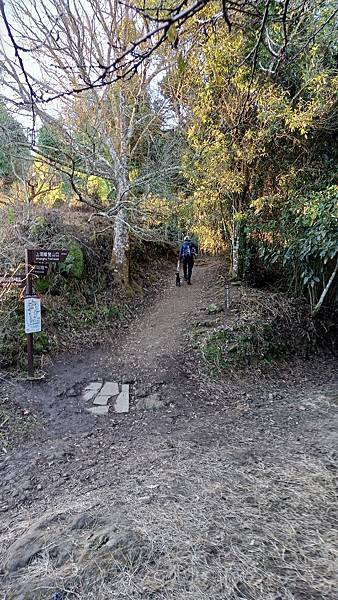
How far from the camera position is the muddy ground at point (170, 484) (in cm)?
174

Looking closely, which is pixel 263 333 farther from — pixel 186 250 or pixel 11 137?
pixel 11 137

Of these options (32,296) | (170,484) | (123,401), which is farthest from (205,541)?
(32,296)

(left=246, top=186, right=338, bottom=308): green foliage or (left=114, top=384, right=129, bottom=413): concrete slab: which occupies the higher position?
(left=246, top=186, right=338, bottom=308): green foliage

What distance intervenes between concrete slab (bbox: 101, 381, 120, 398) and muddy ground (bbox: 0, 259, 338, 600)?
12 cm

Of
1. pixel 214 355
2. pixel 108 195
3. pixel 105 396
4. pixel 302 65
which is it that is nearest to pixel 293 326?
pixel 214 355

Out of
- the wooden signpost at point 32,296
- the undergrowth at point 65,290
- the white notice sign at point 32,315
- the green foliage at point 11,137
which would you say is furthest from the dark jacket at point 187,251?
the white notice sign at point 32,315

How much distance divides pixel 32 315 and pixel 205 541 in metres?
3.32

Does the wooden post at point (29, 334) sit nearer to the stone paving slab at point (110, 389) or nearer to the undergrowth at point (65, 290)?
the undergrowth at point (65, 290)

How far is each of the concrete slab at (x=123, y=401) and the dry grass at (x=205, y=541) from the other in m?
1.45

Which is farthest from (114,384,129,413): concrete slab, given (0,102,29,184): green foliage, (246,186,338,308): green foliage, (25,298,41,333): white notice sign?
(0,102,29,184): green foliage

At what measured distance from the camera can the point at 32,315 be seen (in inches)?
175

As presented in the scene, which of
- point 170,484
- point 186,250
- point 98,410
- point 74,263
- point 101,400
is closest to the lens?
point 170,484

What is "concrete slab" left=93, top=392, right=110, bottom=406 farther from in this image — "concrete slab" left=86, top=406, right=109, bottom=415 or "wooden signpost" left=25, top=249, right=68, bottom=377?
"wooden signpost" left=25, top=249, right=68, bottom=377

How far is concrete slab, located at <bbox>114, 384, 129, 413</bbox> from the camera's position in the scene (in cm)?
429
